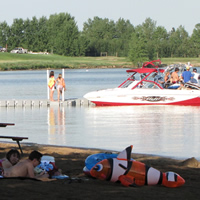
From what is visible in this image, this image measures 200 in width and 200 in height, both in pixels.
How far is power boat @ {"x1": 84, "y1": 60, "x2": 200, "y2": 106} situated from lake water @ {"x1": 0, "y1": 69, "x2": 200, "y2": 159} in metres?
0.42

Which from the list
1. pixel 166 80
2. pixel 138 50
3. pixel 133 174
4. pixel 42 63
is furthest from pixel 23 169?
pixel 138 50

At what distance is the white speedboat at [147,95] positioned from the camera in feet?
88.3

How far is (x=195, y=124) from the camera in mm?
20125

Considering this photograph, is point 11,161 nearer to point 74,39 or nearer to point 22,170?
point 22,170

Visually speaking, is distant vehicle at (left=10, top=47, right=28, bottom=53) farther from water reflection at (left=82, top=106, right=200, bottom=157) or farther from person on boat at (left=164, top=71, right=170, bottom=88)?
water reflection at (left=82, top=106, right=200, bottom=157)

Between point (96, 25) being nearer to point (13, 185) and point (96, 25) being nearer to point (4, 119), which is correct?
point (4, 119)

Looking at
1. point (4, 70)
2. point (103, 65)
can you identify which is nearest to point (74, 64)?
point (103, 65)

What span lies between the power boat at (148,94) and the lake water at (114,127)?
42 cm

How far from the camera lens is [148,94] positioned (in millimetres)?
27078

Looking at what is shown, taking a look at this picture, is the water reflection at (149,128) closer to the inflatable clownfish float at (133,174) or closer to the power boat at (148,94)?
the power boat at (148,94)

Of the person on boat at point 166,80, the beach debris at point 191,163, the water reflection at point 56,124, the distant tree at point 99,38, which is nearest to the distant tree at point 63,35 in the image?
the distant tree at point 99,38

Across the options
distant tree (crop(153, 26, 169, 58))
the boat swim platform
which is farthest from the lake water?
distant tree (crop(153, 26, 169, 58))

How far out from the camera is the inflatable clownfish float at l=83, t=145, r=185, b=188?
8.76 m

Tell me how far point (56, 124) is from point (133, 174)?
1172cm
